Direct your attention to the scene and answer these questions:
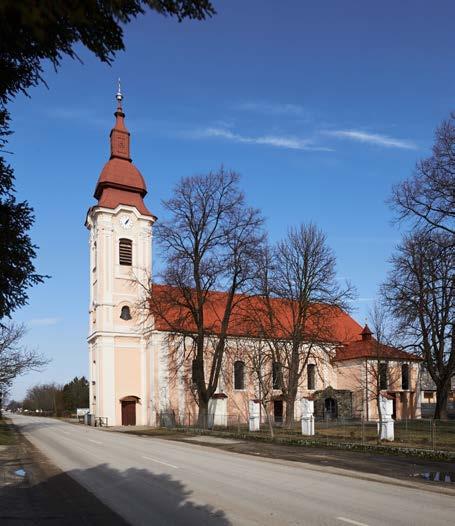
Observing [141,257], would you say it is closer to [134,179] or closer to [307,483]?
[134,179]

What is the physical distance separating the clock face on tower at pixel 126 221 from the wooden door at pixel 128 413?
14099 mm

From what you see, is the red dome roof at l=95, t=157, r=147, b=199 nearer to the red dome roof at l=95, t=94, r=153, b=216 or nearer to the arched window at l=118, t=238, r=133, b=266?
the red dome roof at l=95, t=94, r=153, b=216

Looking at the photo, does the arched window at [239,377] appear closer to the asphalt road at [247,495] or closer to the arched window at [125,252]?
the arched window at [125,252]

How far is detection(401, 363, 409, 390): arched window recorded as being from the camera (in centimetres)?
5162

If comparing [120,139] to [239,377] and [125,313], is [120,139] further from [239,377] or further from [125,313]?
[239,377]

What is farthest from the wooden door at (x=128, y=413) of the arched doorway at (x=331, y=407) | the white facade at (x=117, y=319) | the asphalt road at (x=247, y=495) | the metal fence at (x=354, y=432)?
the asphalt road at (x=247, y=495)

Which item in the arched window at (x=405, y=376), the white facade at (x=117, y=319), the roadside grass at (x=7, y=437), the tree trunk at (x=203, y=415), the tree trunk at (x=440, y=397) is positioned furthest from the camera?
the arched window at (x=405, y=376)

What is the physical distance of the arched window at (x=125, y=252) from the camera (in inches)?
1800

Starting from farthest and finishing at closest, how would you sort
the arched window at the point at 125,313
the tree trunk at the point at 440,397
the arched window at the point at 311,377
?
the arched window at the point at 311,377, the arched window at the point at 125,313, the tree trunk at the point at 440,397

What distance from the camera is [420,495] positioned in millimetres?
10586

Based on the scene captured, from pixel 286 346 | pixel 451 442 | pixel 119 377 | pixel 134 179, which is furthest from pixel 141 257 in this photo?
pixel 451 442

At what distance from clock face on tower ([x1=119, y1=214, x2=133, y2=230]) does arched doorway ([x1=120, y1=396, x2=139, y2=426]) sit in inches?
540

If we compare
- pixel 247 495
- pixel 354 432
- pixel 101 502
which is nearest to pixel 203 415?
pixel 354 432

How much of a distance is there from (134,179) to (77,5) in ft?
147
